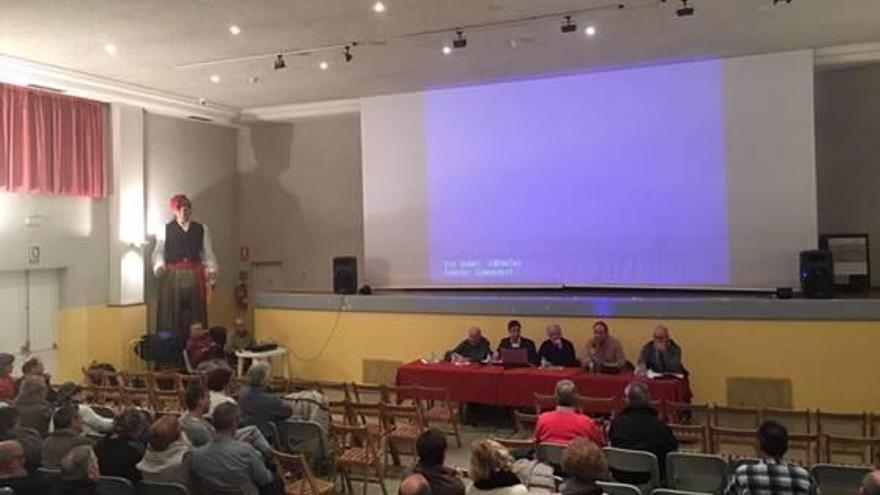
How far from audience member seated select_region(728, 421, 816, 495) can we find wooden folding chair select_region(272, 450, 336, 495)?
2.37m

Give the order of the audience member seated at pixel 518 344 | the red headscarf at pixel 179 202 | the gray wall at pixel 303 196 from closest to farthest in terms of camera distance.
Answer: the audience member seated at pixel 518 344 < the red headscarf at pixel 179 202 < the gray wall at pixel 303 196

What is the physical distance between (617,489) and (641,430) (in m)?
1.14

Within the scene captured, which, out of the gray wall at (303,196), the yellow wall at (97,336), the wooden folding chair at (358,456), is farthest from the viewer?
the gray wall at (303,196)

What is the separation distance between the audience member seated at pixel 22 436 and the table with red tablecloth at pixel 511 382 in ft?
13.1

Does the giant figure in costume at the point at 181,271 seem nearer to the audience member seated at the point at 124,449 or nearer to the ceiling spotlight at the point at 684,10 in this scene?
the audience member seated at the point at 124,449

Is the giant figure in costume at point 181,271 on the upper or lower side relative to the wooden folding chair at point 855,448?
upper

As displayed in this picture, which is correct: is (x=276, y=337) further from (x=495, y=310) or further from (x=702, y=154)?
(x=702, y=154)

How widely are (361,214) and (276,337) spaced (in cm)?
238

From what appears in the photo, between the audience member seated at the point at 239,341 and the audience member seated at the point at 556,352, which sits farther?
the audience member seated at the point at 239,341

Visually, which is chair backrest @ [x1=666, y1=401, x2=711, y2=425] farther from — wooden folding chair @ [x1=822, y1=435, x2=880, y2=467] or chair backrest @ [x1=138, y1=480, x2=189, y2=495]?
chair backrest @ [x1=138, y1=480, x2=189, y2=495]

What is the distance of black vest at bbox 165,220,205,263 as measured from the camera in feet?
33.2

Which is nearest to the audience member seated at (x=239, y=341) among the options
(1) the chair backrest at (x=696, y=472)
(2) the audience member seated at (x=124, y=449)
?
(2) the audience member seated at (x=124, y=449)

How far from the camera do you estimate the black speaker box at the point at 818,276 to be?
7895 millimetres

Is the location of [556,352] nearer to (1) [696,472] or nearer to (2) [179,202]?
(1) [696,472]
